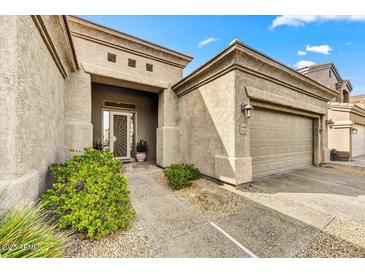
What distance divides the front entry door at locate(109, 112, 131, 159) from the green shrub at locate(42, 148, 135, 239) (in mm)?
5068

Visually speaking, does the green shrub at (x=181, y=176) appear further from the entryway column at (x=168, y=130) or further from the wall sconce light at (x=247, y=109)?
the wall sconce light at (x=247, y=109)

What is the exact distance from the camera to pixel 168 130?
254 inches

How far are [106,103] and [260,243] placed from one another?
791cm

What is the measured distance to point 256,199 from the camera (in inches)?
135

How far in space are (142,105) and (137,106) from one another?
11.6 inches

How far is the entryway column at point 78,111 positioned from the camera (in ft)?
15.2

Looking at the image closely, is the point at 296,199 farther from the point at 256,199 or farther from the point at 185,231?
the point at 185,231

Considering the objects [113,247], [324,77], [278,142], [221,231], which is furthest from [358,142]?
[113,247]

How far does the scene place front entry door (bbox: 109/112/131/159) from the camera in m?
7.43

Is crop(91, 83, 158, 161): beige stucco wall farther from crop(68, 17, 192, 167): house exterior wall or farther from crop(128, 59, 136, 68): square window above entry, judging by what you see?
crop(128, 59, 136, 68): square window above entry

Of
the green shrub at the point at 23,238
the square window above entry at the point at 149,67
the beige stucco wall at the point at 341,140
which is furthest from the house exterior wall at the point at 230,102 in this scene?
the beige stucco wall at the point at 341,140

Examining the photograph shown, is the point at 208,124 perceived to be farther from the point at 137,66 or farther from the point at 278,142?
the point at 137,66

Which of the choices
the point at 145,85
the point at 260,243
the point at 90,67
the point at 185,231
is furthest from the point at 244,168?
the point at 90,67

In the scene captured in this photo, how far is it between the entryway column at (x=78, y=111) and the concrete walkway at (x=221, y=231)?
10.2ft
